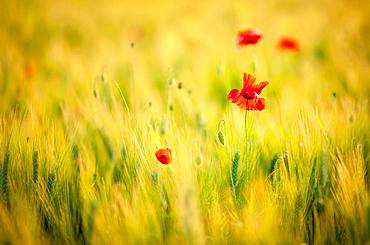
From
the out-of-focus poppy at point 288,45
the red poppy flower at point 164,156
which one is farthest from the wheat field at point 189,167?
the out-of-focus poppy at point 288,45

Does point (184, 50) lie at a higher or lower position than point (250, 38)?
higher

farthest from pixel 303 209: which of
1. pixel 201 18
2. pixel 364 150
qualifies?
pixel 201 18

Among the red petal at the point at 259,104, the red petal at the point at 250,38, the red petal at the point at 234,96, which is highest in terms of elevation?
the red petal at the point at 250,38

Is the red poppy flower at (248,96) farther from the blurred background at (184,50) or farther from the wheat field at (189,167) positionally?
the blurred background at (184,50)

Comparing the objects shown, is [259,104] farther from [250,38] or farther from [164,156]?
[250,38]

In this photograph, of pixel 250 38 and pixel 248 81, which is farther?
pixel 250 38

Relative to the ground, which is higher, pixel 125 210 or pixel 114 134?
pixel 114 134

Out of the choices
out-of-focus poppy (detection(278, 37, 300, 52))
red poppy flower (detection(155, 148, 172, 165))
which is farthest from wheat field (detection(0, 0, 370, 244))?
out-of-focus poppy (detection(278, 37, 300, 52))

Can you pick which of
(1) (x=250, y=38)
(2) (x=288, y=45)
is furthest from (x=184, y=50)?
(1) (x=250, y=38)

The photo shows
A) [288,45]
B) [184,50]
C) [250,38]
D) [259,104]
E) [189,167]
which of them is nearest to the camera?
[189,167]

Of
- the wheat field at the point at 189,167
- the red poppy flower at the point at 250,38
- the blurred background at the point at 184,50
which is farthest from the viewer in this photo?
the blurred background at the point at 184,50

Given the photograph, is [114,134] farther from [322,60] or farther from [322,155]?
[322,60]
